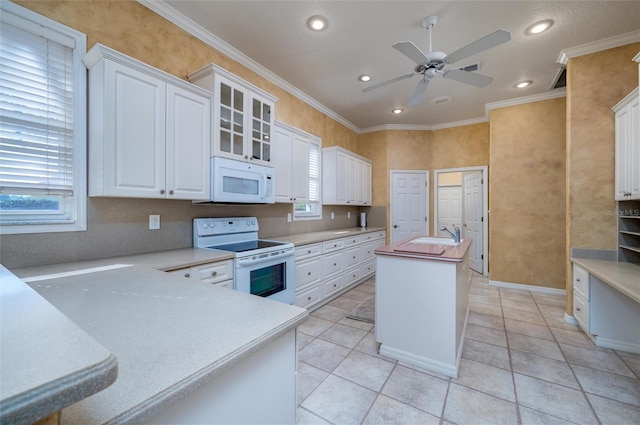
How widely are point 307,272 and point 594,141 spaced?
11.0 ft

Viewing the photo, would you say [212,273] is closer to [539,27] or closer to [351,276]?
[351,276]

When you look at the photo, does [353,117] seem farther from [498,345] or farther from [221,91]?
[498,345]

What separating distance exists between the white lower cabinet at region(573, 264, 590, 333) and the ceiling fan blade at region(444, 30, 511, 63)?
2.25 m

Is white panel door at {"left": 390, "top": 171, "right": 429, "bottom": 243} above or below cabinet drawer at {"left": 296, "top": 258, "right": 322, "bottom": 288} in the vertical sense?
above

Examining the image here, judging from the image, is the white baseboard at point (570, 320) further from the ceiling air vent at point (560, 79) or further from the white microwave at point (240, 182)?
the white microwave at point (240, 182)

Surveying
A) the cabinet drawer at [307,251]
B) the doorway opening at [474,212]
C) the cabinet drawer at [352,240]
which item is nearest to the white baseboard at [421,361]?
the cabinet drawer at [307,251]

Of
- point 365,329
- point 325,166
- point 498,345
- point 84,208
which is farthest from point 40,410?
point 325,166

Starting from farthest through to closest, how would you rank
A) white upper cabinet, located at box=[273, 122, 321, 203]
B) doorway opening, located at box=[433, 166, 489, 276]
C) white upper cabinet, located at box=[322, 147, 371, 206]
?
1. doorway opening, located at box=[433, 166, 489, 276]
2. white upper cabinet, located at box=[322, 147, 371, 206]
3. white upper cabinet, located at box=[273, 122, 321, 203]

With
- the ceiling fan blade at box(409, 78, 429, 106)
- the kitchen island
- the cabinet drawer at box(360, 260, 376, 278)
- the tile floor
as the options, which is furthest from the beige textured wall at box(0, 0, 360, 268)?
the cabinet drawer at box(360, 260, 376, 278)

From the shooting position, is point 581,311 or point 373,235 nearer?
point 581,311

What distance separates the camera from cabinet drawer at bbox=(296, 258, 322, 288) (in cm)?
306

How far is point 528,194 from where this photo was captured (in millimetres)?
4043

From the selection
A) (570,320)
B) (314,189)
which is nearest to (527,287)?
(570,320)

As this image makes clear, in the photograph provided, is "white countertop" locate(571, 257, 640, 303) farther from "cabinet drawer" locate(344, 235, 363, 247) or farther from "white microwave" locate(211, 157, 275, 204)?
"white microwave" locate(211, 157, 275, 204)
